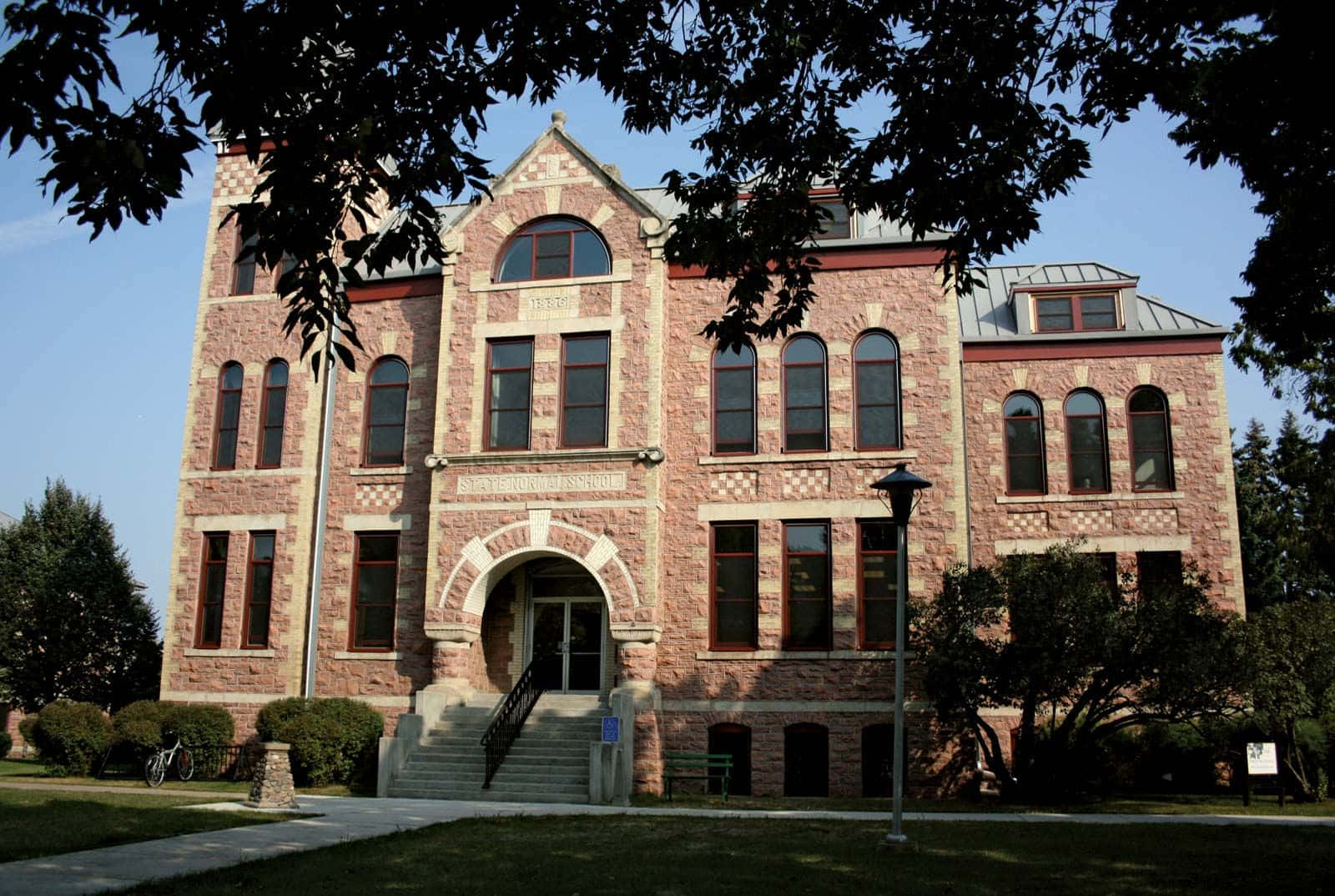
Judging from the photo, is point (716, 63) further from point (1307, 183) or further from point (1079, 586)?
point (1079, 586)

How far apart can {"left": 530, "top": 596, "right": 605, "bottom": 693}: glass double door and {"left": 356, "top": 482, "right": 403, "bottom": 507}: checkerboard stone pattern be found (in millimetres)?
3572

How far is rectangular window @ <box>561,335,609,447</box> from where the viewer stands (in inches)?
886

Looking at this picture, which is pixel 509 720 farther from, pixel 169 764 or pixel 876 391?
pixel 876 391

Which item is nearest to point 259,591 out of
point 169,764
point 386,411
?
point 169,764

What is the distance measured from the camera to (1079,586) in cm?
1816

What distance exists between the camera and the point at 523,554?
863 inches

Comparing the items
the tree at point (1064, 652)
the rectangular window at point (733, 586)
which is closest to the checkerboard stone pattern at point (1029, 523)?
the tree at point (1064, 652)

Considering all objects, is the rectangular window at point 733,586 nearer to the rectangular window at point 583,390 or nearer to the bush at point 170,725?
the rectangular window at point 583,390

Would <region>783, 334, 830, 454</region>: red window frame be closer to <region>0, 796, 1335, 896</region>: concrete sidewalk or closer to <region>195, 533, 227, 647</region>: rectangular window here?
<region>0, 796, 1335, 896</region>: concrete sidewalk

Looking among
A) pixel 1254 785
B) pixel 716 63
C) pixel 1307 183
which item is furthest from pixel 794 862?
pixel 1254 785

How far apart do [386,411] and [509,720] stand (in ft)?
24.2

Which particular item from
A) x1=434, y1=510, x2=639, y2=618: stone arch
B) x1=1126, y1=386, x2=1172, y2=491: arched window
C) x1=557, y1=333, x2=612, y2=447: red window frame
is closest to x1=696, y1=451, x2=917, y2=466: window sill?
x1=557, y1=333, x2=612, y2=447: red window frame

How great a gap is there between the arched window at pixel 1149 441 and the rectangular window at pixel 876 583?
588 centimetres

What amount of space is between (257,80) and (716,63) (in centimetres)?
458
